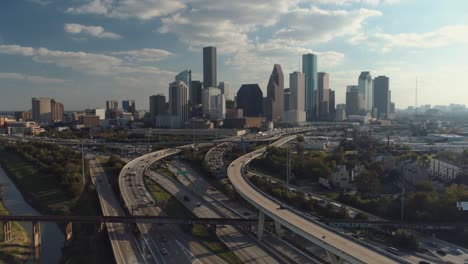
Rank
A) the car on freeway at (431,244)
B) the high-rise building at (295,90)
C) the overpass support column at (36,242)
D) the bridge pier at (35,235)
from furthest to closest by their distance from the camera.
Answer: the high-rise building at (295,90) < the bridge pier at (35,235) < the overpass support column at (36,242) < the car on freeway at (431,244)

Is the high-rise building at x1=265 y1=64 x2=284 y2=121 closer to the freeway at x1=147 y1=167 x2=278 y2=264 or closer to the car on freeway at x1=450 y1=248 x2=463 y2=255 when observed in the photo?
the freeway at x1=147 y1=167 x2=278 y2=264

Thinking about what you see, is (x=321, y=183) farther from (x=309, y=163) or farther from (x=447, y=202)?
(x=447, y=202)

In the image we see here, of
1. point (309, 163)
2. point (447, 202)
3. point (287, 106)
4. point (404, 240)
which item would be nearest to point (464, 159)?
point (309, 163)

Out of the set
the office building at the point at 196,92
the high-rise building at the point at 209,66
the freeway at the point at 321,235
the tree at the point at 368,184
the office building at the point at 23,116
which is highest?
the high-rise building at the point at 209,66

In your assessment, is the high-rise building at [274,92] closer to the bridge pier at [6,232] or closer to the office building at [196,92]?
the office building at [196,92]

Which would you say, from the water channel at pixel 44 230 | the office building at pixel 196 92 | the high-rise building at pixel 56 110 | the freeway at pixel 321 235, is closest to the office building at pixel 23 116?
the high-rise building at pixel 56 110

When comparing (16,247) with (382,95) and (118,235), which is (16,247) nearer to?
(118,235)
